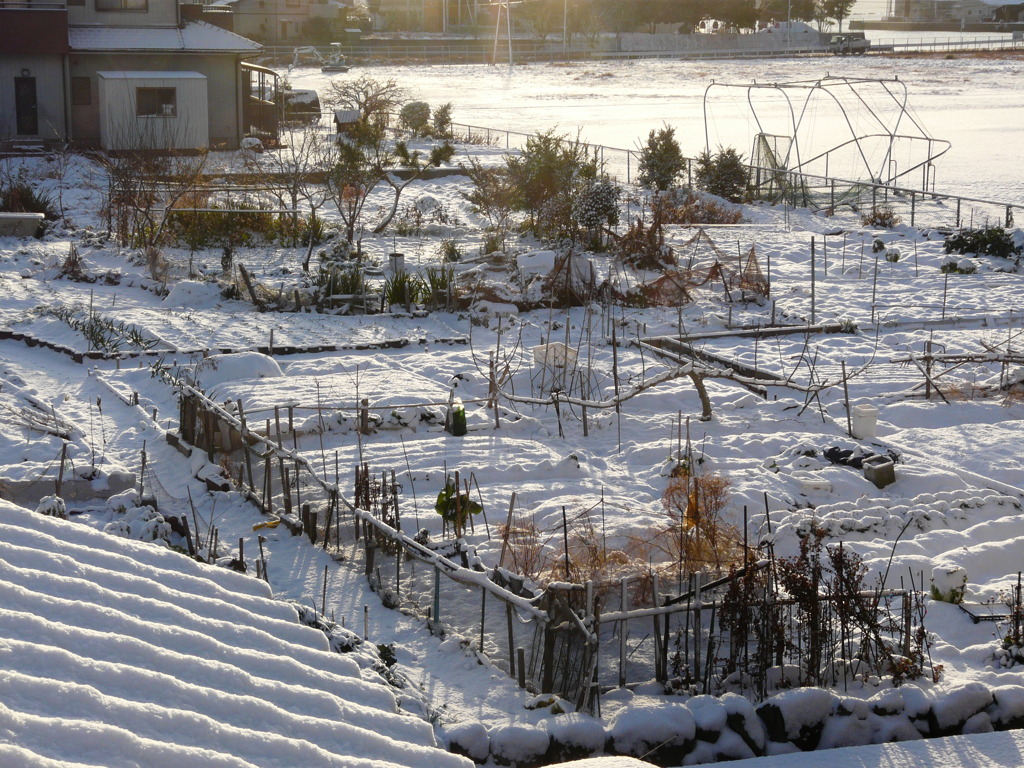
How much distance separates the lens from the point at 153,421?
32.4 ft

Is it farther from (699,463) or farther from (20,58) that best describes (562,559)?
(20,58)

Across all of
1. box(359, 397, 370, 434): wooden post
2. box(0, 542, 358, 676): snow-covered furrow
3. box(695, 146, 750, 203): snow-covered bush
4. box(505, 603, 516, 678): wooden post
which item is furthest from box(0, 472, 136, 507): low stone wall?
box(695, 146, 750, 203): snow-covered bush

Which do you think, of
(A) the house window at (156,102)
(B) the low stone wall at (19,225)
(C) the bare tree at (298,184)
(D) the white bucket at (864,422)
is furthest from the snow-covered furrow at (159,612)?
(A) the house window at (156,102)

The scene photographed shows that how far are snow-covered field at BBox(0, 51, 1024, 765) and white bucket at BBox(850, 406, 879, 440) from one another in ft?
0.42

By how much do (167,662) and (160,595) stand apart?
2.09 ft

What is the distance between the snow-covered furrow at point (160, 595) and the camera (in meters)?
4.12

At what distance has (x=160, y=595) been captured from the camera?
4.44m

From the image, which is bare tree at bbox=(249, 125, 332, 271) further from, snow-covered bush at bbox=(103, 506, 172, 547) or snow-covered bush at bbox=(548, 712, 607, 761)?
snow-covered bush at bbox=(548, 712, 607, 761)

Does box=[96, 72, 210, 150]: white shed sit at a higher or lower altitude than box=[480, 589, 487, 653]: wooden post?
higher

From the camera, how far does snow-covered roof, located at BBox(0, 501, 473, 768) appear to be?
125 inches

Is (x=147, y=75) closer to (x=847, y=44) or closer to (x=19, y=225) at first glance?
(x=19, y=225)

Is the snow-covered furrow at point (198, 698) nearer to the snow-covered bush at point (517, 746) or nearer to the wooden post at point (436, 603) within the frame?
the snow-covered bush at point (517, 746)

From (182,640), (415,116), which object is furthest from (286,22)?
(182,640)

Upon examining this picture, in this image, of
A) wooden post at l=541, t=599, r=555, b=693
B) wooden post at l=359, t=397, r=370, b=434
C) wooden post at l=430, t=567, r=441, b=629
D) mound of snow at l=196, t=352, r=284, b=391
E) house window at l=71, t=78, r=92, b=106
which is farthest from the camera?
house window at l=71, t=78, r=92, b=106
